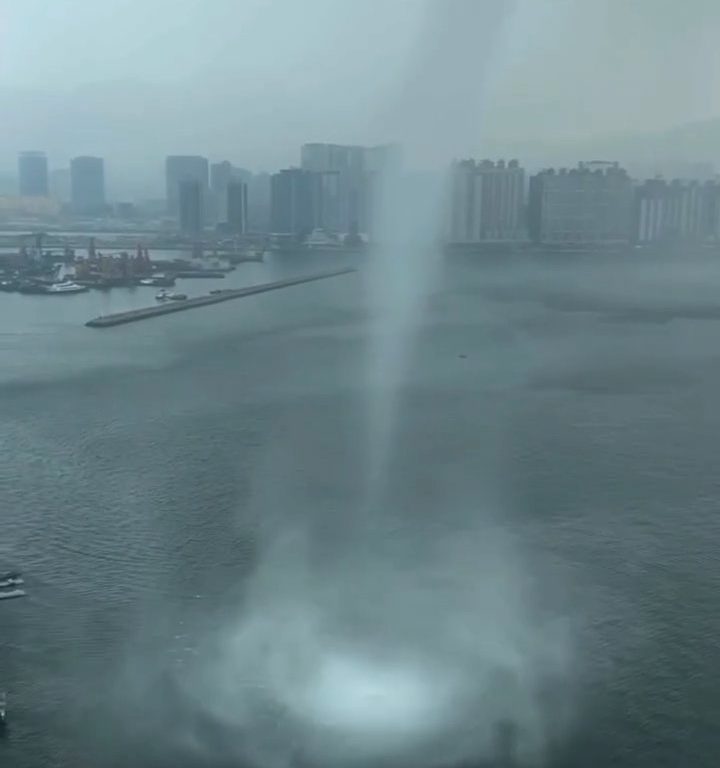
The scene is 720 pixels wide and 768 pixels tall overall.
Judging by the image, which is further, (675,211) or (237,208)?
(237,208)

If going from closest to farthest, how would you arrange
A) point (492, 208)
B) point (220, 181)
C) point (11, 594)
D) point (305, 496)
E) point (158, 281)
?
point (11, 594), point (305, 496), point (158, 281), point (492, 208), point (220, 181)

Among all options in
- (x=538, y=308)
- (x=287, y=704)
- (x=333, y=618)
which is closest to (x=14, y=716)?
(x=287, y=704)

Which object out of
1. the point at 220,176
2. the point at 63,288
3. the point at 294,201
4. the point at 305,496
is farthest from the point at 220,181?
the point at 305,496

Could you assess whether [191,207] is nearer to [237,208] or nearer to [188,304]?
[237,208]

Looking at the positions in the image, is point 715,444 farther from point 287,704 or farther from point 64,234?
point 64,234

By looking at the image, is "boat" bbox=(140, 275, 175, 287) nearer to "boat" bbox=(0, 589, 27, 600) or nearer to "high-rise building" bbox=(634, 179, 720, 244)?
"boat" bbox=(0, 589, 27, 600)

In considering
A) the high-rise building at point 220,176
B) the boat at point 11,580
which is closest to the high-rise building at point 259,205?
the high-rise building at point 220,176
